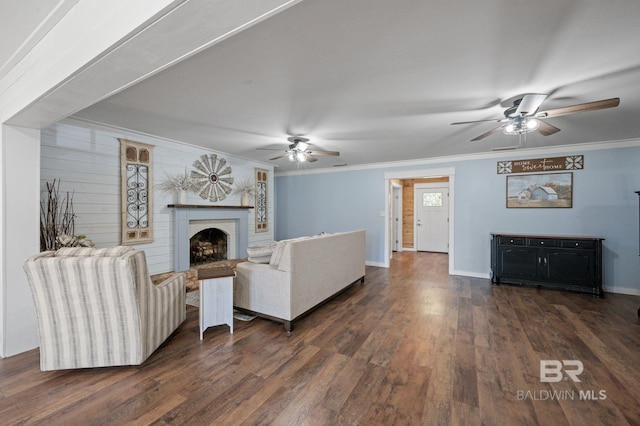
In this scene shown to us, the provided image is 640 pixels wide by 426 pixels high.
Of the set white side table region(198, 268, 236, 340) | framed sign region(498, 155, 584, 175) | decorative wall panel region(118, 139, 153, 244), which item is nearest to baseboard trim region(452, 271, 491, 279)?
framed sign region(498, 155, 584, 175)

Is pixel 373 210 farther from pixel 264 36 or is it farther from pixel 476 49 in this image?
pixel 264 36

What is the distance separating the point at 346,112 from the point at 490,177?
11.5 ft

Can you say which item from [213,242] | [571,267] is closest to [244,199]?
[213,242]

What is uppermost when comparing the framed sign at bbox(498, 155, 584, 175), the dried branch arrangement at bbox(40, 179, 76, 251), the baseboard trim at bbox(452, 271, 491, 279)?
the framed sign at bbox(498, 155, 584, 175)

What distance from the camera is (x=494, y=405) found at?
1.70 metres

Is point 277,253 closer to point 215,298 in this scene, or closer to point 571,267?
point 215,298

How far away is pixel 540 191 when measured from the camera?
4531 mm

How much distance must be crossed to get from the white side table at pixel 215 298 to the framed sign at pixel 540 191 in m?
4.95

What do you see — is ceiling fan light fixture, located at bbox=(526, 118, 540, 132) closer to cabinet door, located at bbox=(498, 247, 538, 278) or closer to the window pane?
cabinet door, located at bbox=(498, 247, 538, 278)

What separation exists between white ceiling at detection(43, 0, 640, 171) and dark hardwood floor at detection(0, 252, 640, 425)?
2385 millimetres

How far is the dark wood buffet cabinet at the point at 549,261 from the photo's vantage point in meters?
3.92

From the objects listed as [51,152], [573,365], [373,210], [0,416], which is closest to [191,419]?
[0,416]

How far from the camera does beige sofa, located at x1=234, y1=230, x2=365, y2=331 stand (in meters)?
2.74

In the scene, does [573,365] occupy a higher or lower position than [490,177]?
lower
